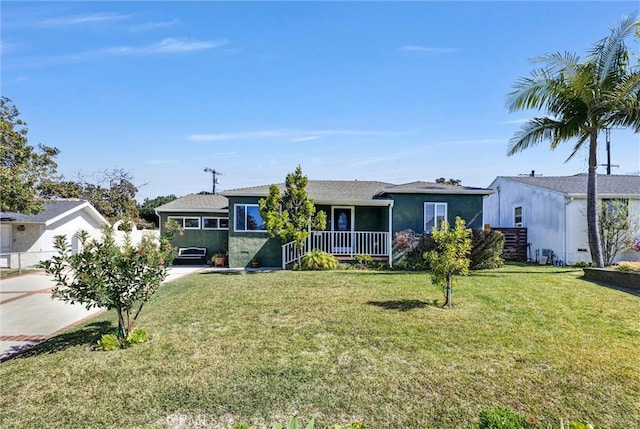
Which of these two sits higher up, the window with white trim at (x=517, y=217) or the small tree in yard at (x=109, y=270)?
the window with white trim at (x=517, y=217)

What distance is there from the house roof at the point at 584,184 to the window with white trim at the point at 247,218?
47.3 feet

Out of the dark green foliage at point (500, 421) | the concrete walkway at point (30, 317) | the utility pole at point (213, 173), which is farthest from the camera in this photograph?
the utility pole at point (213, 173)

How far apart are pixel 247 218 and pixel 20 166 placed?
1268cm

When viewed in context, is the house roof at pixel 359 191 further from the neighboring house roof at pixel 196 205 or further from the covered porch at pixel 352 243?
the neighboring house roof at pixel 196 205

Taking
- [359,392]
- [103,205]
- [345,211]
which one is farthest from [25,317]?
[103,205]

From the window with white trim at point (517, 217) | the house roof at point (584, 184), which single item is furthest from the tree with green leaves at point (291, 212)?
the window with white trim at point (517, 217)

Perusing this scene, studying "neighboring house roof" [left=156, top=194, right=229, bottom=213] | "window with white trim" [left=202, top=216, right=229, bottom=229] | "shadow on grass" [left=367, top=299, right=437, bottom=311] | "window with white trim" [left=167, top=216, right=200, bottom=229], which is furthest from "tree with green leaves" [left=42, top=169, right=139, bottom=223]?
"shadow on grass" [left=367, top=299, right=437, bottom=311]

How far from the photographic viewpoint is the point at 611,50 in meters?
12.5

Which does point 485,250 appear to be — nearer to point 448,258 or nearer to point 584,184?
point 448,258

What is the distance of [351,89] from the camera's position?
14.0 metres

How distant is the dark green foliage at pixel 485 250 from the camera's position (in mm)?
14227

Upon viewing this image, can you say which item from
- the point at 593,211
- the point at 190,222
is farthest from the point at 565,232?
the point at 190,222

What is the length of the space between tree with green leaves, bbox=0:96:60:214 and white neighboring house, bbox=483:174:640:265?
82.4 ft

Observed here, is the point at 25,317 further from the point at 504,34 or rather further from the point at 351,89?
the point at 504,34
